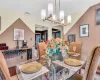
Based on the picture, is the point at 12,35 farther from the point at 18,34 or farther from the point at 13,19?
the point at 13,19

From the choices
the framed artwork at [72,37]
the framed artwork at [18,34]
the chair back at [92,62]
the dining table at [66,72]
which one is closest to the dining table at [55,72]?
the dining table at [66,72]

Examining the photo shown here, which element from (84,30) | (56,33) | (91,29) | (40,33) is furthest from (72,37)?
(40,33)

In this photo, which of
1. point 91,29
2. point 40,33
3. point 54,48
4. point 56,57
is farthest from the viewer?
point 40,33

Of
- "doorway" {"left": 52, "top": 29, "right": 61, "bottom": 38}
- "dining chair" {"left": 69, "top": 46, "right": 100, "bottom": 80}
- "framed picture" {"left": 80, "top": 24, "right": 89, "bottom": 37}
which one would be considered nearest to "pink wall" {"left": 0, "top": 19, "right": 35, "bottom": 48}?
"doorway" {"left": 52, "top": 29, "right": 61, "bottom": 38}

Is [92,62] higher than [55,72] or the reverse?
higher

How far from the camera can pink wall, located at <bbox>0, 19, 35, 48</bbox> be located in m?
3.67

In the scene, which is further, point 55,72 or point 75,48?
point 75,48

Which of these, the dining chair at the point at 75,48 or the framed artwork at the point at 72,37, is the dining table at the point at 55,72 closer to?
the dining chair at the point at 75,48

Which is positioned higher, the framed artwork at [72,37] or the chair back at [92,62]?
the framed artwork at [72,37]

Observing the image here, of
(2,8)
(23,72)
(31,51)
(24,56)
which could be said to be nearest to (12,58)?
(24,56)

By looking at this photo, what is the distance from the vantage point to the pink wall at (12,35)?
12.0ft

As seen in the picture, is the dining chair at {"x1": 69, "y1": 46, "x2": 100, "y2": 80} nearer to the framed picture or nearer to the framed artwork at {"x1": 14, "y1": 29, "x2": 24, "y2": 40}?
the framed picture

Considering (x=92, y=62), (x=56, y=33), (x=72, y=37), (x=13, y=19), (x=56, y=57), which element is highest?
(x=13, y=19)

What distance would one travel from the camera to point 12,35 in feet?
12.8
